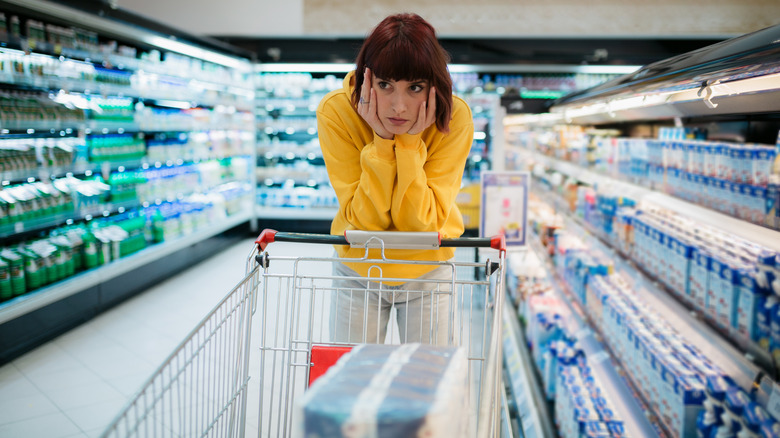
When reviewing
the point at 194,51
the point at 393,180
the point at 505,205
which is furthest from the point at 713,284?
the point at 194,51

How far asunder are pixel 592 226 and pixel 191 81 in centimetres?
540

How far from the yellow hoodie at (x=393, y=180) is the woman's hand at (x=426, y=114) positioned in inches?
2.7

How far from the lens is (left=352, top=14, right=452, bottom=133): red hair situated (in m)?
1.65

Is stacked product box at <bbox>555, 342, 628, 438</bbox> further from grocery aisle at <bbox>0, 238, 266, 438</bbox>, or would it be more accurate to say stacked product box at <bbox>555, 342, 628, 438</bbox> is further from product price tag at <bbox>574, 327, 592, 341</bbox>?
grocery aisle at <bbox>0, 238, 266, 438</bbox>

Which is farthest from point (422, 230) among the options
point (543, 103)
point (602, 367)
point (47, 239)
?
point (47, 239)

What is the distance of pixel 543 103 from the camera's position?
4.73m

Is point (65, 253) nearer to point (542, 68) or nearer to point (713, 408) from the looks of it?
point (713, 408)

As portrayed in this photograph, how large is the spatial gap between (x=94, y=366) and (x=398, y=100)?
323 cm

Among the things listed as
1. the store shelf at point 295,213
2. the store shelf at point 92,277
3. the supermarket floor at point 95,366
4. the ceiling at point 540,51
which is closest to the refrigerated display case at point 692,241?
the supermarket floor at point 95,366

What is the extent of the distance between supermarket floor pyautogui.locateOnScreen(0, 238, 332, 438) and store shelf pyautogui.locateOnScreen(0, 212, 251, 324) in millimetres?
287

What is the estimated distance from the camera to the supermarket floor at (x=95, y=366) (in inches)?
129

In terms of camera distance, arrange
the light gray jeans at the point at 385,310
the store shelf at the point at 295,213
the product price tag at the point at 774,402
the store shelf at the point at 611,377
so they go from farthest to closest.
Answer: the store shelf at the point at 295,213, the store shelf at the point at 611,377, the light gray jeans at the point at 385,310, the product price tag at the point at 774,402

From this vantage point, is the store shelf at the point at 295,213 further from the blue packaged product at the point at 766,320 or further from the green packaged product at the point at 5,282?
the blue packaged product at the point at 766,320

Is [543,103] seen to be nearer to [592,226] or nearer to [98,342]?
[592,226]
